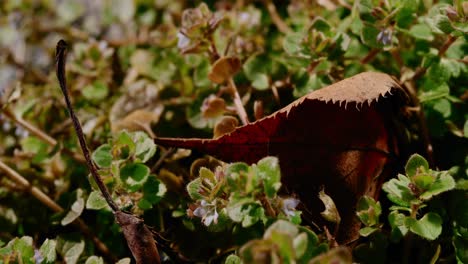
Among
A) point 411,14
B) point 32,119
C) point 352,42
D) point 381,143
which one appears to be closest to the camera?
point 381,143

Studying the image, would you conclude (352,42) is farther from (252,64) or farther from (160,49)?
(160,49)

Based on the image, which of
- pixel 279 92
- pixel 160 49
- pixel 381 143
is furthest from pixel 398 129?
pixel 160 49

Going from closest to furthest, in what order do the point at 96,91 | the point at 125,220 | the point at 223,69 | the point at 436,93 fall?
the point at 125,220 → the point at 436,93 → the point at 223,69 → the point at 96,91

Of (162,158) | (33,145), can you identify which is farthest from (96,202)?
(33,145)

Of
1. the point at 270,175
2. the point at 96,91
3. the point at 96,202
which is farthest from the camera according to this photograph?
the point at 96,91

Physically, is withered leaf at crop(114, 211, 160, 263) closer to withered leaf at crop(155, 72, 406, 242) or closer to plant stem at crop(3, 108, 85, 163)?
withered leaf at crop(155, 72, 406, 242)

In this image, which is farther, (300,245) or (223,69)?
(223,69)

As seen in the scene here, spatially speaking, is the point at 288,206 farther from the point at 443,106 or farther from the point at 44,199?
the point at 44,199
